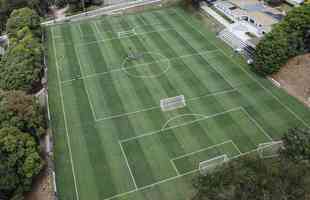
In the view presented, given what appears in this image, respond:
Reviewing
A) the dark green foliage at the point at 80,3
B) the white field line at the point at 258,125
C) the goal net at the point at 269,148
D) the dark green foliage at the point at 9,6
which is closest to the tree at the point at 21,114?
the goal net at the point at 269,148

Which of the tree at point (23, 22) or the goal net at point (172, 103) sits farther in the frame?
the tree at point (23, 22)

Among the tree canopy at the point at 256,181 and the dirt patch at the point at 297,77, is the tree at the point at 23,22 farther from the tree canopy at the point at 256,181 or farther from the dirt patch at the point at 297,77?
the tree canopy at the point at 256,181

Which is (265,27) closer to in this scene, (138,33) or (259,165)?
(138,33)

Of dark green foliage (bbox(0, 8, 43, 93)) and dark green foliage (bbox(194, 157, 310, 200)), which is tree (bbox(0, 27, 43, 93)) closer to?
dark green foliage (bbox(0, 8, 43, 93))

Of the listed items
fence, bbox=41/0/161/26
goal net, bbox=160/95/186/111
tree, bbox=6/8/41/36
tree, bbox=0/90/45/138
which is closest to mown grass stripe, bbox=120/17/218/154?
goal net, bbox=160/95/186/111

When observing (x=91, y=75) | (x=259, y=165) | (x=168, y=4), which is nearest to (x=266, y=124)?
(x=259, y=165)

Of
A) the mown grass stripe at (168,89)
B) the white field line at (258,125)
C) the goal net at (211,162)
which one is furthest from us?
the white field line at (258,125)
